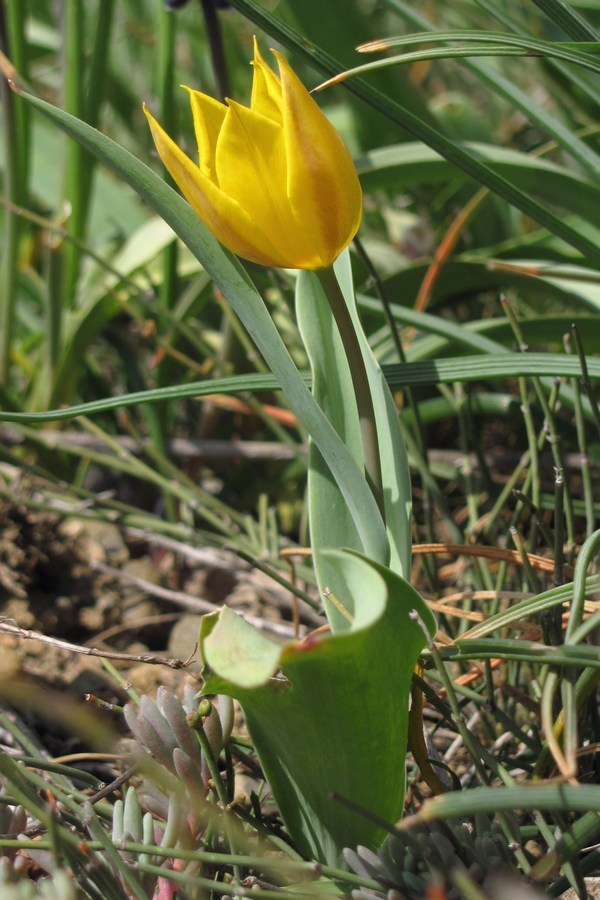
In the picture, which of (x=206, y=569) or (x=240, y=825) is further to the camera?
(x=206, y=569)

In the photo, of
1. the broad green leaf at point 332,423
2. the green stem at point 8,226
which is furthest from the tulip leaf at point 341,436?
the green stem at point 8,226

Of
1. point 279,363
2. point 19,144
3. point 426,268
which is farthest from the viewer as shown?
point 19,144

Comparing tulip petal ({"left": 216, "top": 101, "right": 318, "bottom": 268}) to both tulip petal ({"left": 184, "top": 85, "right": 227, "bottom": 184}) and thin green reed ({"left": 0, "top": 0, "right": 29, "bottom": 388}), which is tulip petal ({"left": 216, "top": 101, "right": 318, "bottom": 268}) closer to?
tulip petal ({"left": 184, "top": 85, "right": 227, "bottom": 184})

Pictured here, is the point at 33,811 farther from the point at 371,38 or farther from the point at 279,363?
the point at 371,38

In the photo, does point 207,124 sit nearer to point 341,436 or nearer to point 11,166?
point 341,436

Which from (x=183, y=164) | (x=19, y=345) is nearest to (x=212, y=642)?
(x=183, y=164)

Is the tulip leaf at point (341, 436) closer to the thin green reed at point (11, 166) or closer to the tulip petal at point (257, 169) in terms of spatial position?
the tulip petal at point (257, 169)

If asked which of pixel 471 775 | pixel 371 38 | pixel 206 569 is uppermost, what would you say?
pixel 371 38
